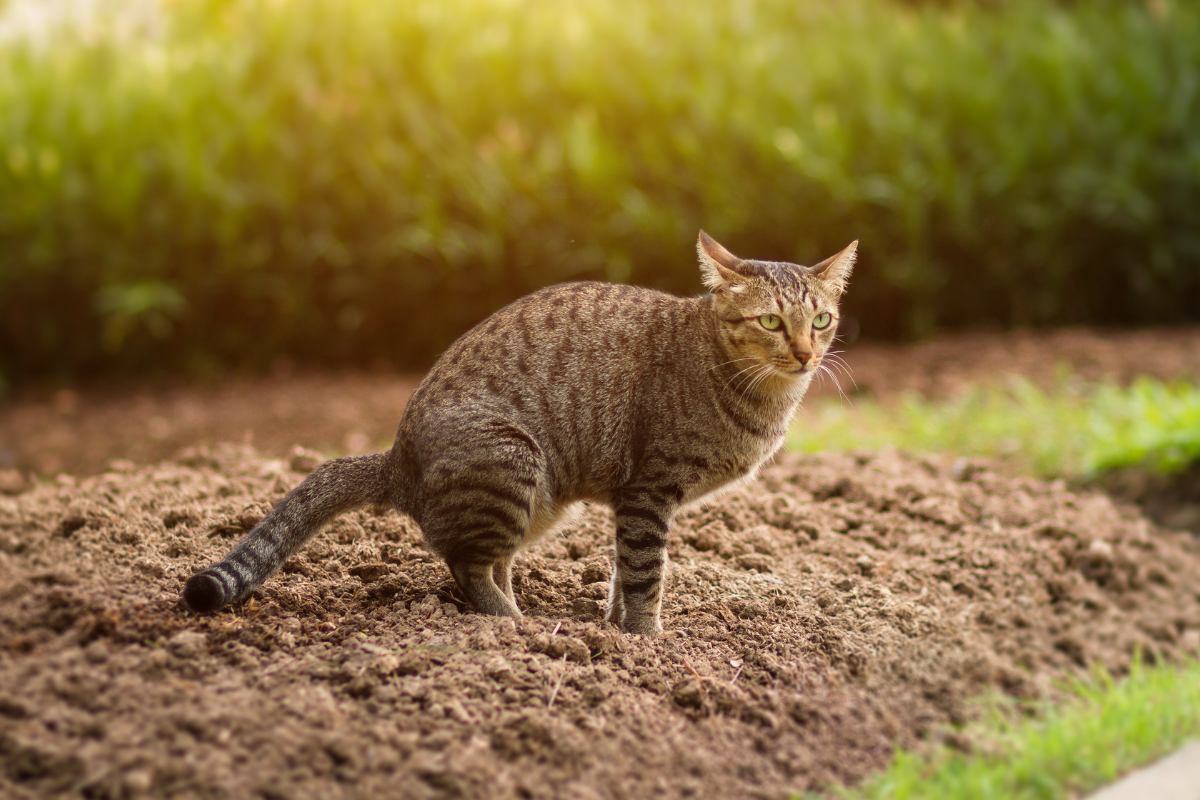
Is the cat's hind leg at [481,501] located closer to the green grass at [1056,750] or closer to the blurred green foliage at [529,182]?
the green grass at [1056,750]

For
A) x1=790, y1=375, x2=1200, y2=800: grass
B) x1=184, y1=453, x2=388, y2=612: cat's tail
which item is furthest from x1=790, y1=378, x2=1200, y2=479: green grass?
x1=184, y1=453, x2=388, y2=612: cat's tail

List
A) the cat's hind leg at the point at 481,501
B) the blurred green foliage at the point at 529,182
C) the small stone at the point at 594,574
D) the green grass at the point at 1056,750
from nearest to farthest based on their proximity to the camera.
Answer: the green grass at the point at 1056,750, the cat's hind leg at the point at 481,501, the small stone at the point at 594,574, the blurred green foliage at the point at 529,182

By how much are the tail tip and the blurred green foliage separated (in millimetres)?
5010

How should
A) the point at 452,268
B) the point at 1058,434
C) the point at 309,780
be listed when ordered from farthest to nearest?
the point at 452,268 < the point at 1058,434 < the point at 309,780

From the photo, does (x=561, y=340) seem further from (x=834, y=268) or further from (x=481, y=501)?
(x=834, y=268)

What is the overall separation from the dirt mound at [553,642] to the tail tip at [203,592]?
0.08 meters

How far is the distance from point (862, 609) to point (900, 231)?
4616 mm

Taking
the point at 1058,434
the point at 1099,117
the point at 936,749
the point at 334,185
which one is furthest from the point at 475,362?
the point at 1099,117

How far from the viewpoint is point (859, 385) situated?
27.1 ft

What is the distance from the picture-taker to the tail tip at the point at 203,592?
12.7 feet

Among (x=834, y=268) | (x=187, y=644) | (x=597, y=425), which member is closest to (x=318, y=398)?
(x=597, y=425)

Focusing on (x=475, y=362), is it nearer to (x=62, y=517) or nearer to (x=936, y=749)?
(x=62, y=517)

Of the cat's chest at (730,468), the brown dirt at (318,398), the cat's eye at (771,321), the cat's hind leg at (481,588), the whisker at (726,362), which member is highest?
the cat's eye at (771,321)

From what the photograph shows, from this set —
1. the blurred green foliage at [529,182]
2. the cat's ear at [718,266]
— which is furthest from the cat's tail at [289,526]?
the blurred green foliage at [529,182]
